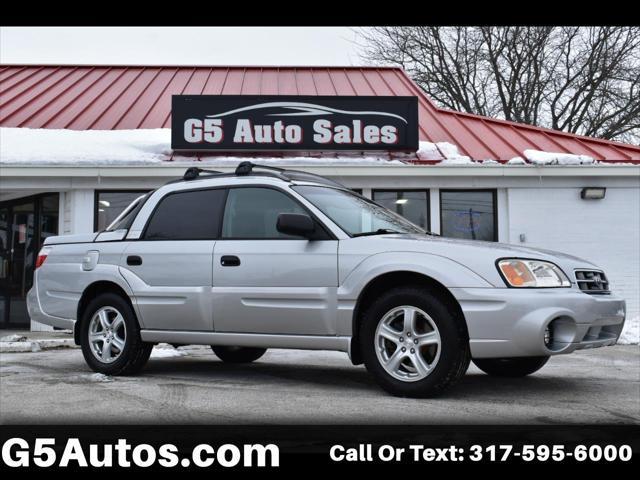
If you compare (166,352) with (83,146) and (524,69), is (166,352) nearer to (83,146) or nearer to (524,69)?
(83,146)

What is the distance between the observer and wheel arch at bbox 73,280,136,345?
6.44 meters

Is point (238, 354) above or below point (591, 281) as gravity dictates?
below

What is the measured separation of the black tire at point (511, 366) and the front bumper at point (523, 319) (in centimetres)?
109

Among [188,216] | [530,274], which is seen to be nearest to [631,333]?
[530,274]

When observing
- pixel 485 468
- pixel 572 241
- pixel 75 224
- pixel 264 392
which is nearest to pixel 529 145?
pixel 572 241

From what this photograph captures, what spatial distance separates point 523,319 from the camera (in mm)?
4676

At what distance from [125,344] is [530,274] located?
11.7ft

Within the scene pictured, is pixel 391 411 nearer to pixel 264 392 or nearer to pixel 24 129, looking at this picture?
pixel 264 392

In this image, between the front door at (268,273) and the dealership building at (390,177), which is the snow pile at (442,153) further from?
the front door at (268,273)

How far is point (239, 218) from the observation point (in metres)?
5.98

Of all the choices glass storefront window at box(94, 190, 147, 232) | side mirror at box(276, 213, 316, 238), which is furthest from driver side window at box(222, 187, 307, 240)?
glass storefront window at box(94, 190, 147, 232)

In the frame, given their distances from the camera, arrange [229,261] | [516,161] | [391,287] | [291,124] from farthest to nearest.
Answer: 1. [291,124]
2. [516,161]
3. [229,261]
4. [391,287]

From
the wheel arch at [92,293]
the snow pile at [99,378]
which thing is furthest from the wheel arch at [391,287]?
the wheel arch at [92,293]

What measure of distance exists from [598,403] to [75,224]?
1024 centimetres
